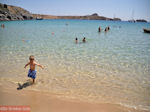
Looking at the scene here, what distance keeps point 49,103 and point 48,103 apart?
3 centimetres

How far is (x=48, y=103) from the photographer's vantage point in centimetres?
408

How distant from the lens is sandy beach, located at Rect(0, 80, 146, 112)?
386 centimetres

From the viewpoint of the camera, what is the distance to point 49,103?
4086 mm

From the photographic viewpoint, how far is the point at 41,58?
913 cm

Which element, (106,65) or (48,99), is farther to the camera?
(106,65)

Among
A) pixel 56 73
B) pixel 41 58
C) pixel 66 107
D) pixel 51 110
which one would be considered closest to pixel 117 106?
pixel 66 107

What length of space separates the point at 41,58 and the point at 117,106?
20.4ft

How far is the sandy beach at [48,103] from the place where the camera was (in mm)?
3863

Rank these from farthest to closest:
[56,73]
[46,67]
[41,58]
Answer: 1. [41,58]
2. [46,67]
3. [56,73]

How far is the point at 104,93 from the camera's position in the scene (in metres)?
4.99

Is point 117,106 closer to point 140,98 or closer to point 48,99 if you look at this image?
point 140,98

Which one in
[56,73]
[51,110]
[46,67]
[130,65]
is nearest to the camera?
[51,110]

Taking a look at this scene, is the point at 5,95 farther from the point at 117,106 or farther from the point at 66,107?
the point at 117,106

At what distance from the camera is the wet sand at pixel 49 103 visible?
386 centimetres
